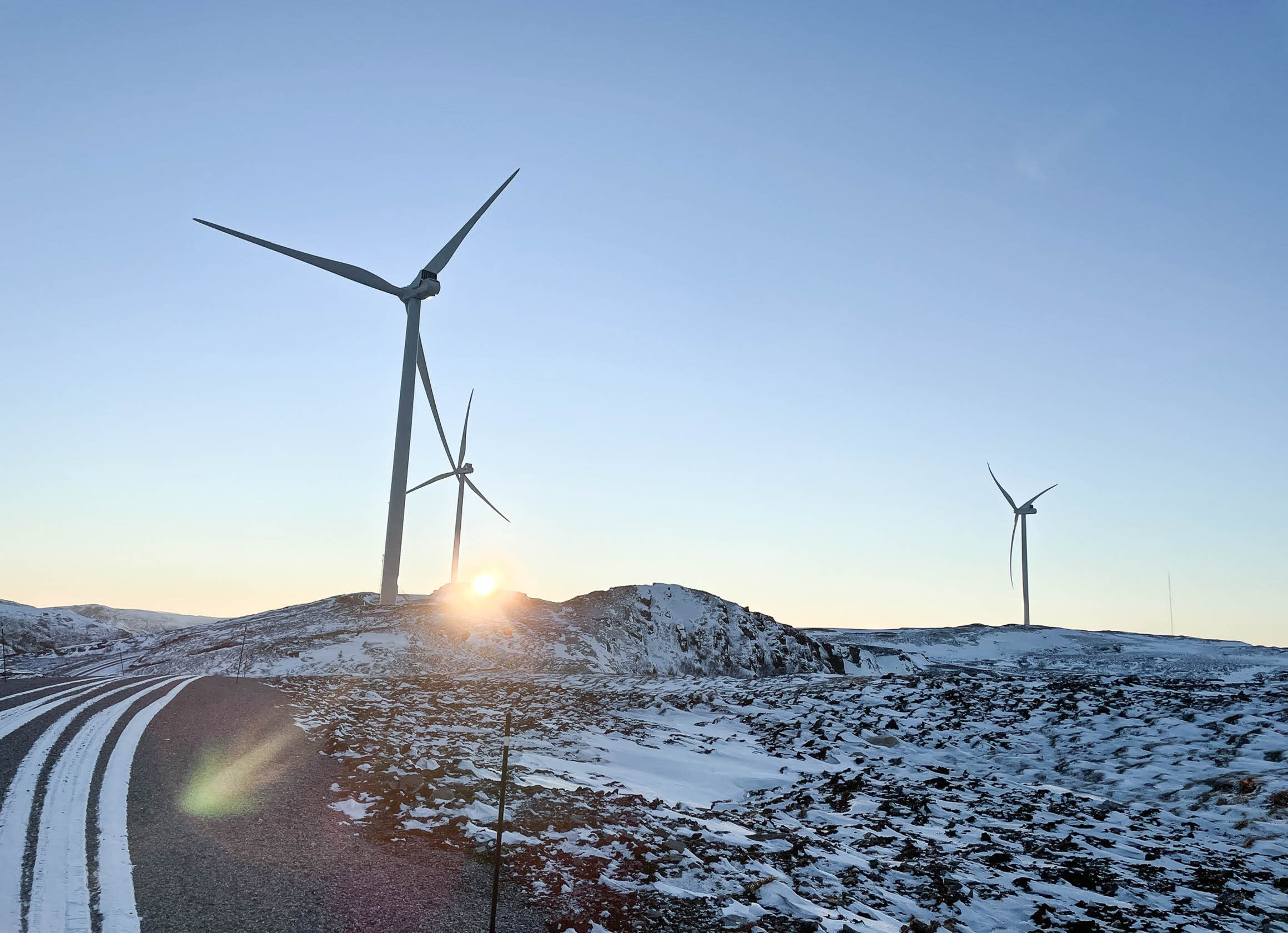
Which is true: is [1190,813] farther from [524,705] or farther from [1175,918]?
[524,705]

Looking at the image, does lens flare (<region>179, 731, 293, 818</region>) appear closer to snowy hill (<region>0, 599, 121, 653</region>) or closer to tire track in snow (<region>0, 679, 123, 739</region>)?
tire track in snow (<region>0, 679, 123, 739</region>)

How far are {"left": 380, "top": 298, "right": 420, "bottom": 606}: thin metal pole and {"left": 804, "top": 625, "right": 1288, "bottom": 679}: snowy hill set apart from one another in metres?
29.3

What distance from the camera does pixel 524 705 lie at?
22125 mm

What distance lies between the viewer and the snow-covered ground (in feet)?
27.6

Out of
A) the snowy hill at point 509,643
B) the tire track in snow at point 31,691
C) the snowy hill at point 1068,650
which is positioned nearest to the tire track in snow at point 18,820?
the tire track in snow at point 31,691

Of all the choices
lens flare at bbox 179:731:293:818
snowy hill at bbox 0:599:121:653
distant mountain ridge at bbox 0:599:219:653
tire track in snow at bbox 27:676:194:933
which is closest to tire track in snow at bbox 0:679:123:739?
tire track in snow at bbox 27:676:194:933

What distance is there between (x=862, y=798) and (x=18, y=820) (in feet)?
39.1

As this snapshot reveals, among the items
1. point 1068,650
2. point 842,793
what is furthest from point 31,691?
point 1068,650

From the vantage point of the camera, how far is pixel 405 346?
5147cm

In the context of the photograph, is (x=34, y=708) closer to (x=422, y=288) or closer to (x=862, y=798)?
(x=862, y=798)

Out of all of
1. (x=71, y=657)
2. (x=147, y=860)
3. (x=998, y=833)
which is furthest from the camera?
(x=71, y=657)

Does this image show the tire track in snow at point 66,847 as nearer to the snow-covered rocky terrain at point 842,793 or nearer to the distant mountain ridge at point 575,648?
the snow-covered rocky terrain at point 842,793

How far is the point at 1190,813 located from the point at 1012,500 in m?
83.9

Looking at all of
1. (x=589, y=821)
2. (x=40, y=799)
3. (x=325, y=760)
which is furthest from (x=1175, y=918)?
(x=40, y=799)
